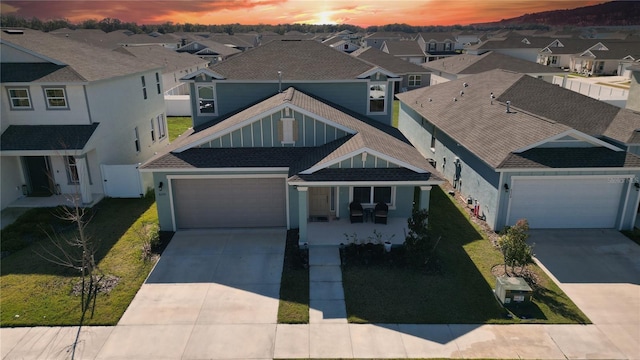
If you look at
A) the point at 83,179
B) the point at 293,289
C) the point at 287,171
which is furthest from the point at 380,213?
the point at 83,179

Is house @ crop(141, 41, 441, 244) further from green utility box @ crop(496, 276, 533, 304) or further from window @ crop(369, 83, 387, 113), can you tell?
green utility box @ crop(496, 276, 533, 304)

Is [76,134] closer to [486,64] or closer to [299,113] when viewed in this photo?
[299,113]

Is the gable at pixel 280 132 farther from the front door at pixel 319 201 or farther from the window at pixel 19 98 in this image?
the window at pixel 19 98

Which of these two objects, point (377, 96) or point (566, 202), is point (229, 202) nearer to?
point (377, 96)

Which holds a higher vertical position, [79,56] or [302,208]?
[79,56]

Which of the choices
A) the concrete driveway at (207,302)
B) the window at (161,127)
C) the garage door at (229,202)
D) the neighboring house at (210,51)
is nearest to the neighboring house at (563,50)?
the neighboring house at (210,51)

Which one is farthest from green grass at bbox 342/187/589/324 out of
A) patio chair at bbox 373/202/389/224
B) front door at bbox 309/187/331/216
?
front door at bbox 309/187/331/216
